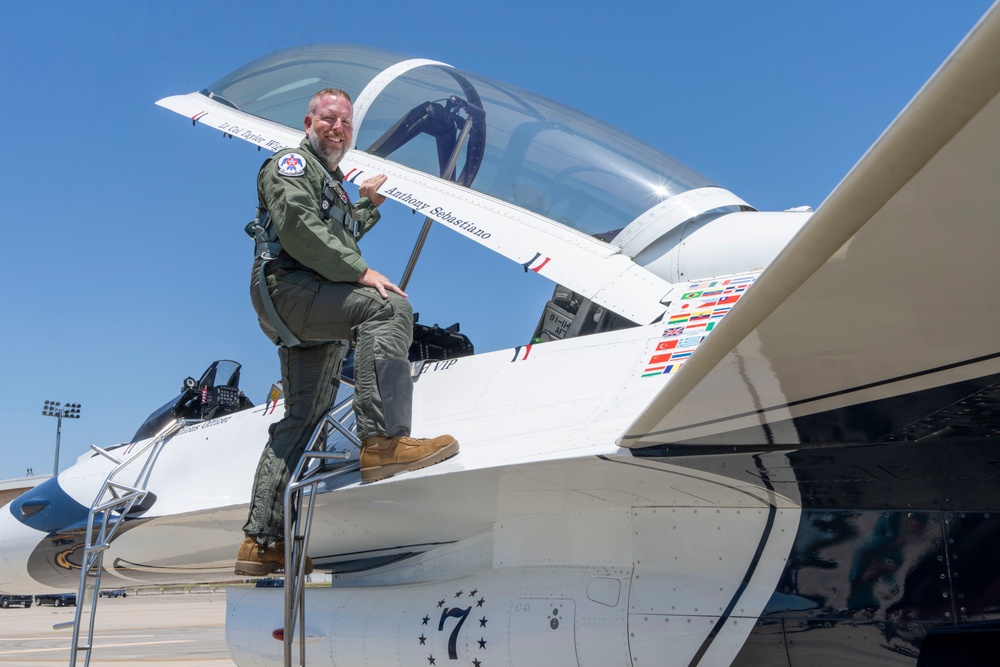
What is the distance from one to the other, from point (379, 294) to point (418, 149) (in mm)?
1654

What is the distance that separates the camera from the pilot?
3783mm

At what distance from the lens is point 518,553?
408 cm

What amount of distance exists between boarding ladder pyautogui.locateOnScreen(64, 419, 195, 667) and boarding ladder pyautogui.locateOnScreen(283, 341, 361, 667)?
A: 145 centimetres

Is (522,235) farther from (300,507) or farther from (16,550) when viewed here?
(16,550)

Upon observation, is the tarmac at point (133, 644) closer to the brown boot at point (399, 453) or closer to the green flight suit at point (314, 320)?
the green flight suit at point (314, 320)

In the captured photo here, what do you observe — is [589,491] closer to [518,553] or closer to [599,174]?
[518,553]

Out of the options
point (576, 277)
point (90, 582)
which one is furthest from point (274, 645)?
point (576, 277)

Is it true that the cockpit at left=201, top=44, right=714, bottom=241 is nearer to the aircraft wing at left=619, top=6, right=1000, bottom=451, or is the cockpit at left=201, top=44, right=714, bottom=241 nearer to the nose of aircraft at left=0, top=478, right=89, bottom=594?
the aircraft wing at left=619, top=6, right=1000, bottom=451

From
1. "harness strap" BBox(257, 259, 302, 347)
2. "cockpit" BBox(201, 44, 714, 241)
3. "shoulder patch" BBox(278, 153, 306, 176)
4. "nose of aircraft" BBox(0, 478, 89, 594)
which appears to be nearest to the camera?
"shoulder patch" BBox(278, 153, 306, 176)

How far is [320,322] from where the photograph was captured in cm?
398

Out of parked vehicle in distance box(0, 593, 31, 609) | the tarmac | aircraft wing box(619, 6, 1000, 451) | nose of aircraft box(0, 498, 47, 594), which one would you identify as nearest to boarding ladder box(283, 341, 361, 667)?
aircraft wing box(619, 6, 1000, 451)

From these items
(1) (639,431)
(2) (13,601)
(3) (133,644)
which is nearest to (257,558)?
(1) (639,431)

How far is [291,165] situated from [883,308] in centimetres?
281

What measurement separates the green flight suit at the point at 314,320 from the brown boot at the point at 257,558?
42 mm
